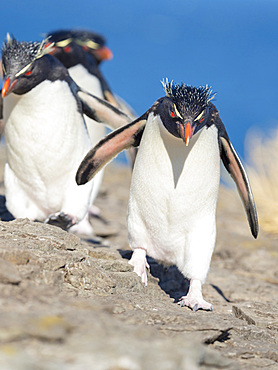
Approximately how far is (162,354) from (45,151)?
394 cm

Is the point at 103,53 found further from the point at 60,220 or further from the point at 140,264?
the point at 140,264

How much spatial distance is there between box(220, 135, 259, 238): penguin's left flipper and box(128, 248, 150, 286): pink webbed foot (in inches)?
40.9

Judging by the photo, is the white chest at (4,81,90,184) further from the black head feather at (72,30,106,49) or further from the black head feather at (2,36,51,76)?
the black head feather at (72,30,106,49)

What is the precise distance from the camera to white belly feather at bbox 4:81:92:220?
5.47 metres

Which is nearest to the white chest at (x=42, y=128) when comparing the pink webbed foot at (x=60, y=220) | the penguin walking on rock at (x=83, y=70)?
the pink webbed foot at (x=60, y=220)

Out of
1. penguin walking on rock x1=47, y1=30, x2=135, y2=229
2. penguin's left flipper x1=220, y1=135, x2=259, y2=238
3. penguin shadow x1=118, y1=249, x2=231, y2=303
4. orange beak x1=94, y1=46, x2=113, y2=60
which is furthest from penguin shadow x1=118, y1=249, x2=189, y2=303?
orange beak x1=94, y1=46, x2=113, y2=60

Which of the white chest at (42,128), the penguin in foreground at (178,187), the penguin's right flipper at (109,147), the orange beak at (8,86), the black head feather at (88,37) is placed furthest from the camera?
the black head feather at (88,37)

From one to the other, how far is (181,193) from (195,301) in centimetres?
86

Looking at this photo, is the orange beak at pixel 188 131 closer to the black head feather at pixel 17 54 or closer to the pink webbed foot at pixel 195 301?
the pink webbed foot at pixel 195 301

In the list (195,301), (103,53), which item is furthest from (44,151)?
(103,53)

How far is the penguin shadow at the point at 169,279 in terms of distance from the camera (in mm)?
4901

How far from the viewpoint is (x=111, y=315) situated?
2.64 m

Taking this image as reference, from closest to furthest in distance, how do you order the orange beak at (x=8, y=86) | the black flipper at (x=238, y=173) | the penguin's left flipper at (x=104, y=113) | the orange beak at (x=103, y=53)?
the black flipper at (x=238, y=173)
the orange beak at (x=8, y=86)
the penguin's left flipper at (x=104, y=113)
the orange beak at (x=103, y=53)

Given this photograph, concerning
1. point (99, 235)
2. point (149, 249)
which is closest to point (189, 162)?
point (149, 249)
